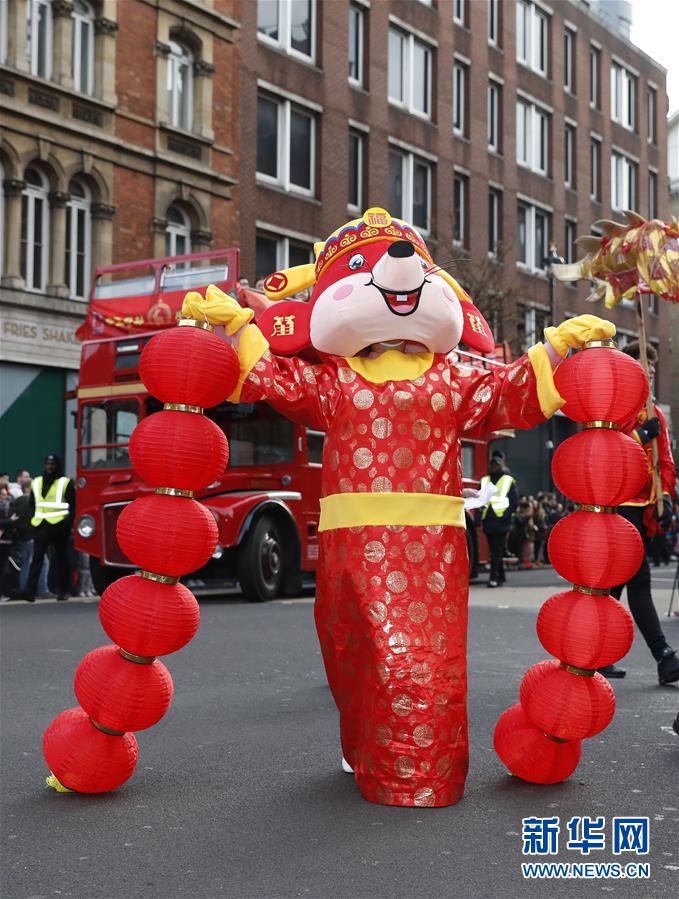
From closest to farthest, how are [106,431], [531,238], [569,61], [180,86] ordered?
[106,431] < [180,86] < [531,238] < [569,61]

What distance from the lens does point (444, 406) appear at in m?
4.68

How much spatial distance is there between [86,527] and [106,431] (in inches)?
44.4

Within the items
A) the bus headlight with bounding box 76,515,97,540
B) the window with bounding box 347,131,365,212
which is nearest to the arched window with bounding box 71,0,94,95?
the window with bounding box 347,131,365,212

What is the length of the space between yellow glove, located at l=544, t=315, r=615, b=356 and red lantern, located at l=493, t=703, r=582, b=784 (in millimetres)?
1401

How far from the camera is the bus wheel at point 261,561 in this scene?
1360 cm

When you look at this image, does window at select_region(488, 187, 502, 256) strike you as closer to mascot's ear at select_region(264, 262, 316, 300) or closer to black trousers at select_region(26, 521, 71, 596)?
black trousers at select_region(26, 521, 71, 596)

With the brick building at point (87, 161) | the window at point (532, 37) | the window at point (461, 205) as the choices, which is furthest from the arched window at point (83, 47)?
the window at point (532, 37)

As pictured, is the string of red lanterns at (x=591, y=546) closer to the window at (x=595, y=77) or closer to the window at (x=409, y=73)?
the window at (x=409, y=73)

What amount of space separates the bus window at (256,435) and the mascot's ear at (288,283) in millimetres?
8383

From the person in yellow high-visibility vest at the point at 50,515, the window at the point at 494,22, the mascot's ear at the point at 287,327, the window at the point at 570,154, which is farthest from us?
the window at the point at 570,154

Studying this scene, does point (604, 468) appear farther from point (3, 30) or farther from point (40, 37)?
point (40, 37)

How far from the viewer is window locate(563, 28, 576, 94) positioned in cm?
3869

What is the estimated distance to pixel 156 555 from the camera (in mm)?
4453

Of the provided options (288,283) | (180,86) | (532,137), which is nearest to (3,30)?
(180,86)
